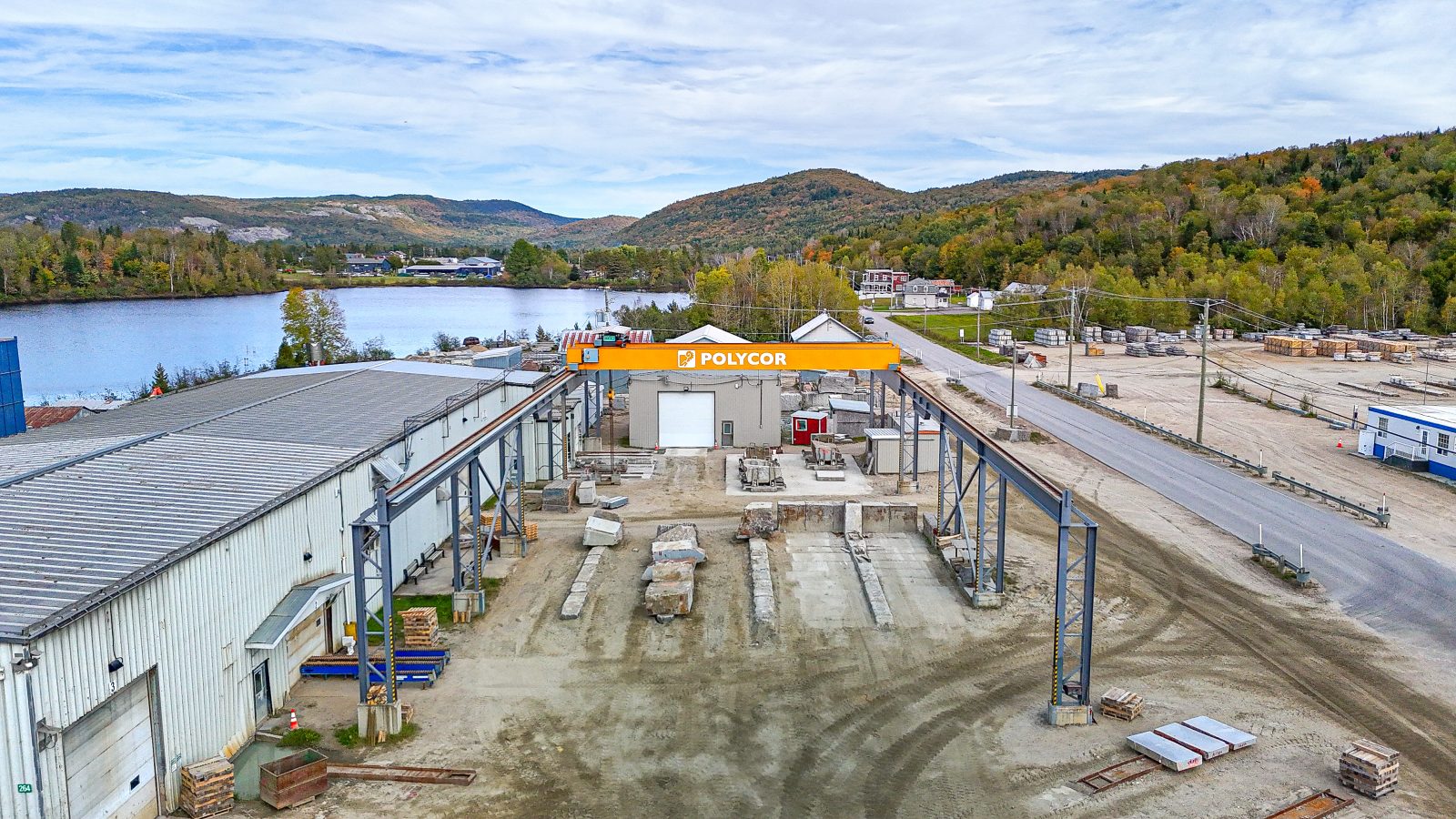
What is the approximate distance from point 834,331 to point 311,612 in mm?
37949

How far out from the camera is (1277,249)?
327 feet

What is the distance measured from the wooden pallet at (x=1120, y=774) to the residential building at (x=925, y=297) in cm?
9166

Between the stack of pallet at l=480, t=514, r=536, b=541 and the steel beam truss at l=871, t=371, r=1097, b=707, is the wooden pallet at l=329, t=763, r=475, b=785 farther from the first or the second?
the stack of pallet at l=480, t=514, r=536, b=541

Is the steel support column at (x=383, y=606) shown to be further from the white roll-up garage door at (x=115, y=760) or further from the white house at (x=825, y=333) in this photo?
the white house at (x=825, y=333)

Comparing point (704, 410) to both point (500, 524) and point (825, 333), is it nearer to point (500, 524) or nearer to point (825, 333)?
point (500, 524)

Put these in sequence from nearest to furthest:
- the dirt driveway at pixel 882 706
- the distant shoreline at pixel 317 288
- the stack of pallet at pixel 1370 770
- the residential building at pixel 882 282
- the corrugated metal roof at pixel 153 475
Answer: the corrugated metal roof at pixel 153 475 → the stack of pallet at pixel 1370 770 → the dirt driveway at pixel 882 706 → the distant shoreline at pixel 317 288 → the residential building at pixel 882 282

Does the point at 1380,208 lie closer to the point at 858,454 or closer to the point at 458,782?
the point at 858,454

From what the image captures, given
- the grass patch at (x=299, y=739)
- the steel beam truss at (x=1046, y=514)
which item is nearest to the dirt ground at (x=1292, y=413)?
the steel beam truss at (x=1046, y=514)

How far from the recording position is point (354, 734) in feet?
46.8

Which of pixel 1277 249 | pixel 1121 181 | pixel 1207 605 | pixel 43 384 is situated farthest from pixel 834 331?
pixel 1121 181

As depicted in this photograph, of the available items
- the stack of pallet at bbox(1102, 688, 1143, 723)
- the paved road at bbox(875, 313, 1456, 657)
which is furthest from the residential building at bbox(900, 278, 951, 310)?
the stack of pallet at bbox(1102, 688, 1143, 723)

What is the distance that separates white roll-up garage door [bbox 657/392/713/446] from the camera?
36594mm

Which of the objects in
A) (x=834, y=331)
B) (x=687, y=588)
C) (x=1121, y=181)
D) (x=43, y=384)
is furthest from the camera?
(x=1121, y=181)

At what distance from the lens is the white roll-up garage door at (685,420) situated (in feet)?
120
